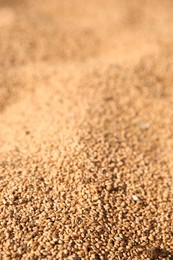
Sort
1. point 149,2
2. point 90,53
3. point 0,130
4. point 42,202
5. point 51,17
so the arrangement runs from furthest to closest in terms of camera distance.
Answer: point 149,2 < point 51,17 < point 90,53 < point 0,130 < point 42,202

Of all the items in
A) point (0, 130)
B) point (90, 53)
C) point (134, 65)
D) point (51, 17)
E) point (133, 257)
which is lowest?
point (133, 257)

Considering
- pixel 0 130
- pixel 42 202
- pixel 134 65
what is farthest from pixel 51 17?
pixel 42 202

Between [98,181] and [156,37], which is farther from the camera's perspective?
[156,37]

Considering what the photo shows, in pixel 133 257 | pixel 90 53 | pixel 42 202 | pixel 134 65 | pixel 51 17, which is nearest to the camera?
pixel 133 257

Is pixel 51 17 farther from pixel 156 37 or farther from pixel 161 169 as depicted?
pixel 161 169

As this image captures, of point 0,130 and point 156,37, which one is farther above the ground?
point 156,37

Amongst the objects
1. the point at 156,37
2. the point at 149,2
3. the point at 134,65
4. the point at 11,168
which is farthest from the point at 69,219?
the point at 149,2
